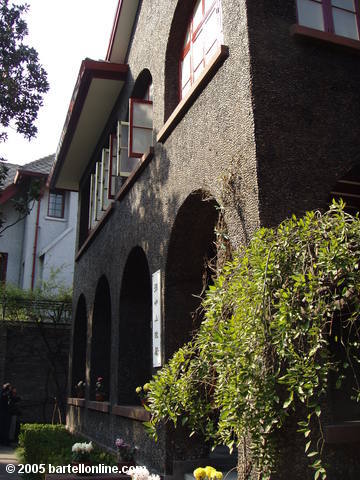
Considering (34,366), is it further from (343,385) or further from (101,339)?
(343,385)

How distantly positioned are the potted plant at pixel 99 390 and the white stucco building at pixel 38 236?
32.7ft

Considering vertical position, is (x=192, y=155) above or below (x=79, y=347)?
above

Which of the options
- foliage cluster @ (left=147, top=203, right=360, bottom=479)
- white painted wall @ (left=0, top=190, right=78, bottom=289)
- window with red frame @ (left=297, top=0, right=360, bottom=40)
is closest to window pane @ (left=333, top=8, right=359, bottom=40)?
window with red frame @ (left=297, top=0, right=360, bottom=40)

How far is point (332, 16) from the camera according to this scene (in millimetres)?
6555

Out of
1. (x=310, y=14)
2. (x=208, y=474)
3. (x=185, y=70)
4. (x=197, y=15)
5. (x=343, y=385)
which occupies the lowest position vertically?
(x=208, y=474)

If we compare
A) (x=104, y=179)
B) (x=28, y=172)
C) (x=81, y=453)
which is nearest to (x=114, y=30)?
(x=104, y=179)

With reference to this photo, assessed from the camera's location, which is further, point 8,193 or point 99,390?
point 8,193

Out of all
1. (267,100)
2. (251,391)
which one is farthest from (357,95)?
(251,391)

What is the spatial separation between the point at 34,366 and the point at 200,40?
1249 centimetres

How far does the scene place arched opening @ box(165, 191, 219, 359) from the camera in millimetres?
7098

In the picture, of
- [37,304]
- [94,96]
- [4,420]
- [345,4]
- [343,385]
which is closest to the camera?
[343,385]

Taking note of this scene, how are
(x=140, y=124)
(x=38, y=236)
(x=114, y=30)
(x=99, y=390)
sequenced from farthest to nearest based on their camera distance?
(x=38, y=236)
(x=99, y=390)
(x=114, y=30)
(x=140, y=124)

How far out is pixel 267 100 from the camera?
5391 mm

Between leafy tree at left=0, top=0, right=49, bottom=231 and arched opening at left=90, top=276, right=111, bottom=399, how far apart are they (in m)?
2.99
